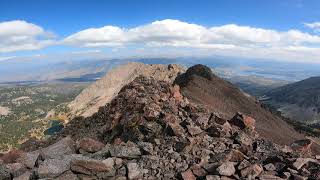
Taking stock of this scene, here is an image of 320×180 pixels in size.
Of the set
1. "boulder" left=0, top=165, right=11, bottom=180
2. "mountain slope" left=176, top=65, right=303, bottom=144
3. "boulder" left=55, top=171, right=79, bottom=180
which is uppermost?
"boulder" left=55, top=171, right=79, bottom=180

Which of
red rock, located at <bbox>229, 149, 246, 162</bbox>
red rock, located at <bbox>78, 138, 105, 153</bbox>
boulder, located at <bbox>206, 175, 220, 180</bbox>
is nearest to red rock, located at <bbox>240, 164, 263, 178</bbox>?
boulder, located at <bbox>206, 175, 220, 180</bbox>

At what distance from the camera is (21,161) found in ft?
104

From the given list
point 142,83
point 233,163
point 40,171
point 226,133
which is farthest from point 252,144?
point 142,83

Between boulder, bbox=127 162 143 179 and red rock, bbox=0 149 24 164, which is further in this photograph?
red rock, bbox=0 149 24 164

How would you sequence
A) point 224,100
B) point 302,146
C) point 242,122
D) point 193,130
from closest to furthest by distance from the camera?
point 193,130 → point 302,146 → point 242,122 → point 224,100

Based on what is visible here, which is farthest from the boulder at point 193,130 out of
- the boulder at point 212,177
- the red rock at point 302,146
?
the red rock at point 302,146

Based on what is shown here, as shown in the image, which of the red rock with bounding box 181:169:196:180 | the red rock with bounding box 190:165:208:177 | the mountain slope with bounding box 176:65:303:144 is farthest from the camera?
the mountain slope with bounding box 176:65:303:144

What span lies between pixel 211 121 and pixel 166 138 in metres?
7.54

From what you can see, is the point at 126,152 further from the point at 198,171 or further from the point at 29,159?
the point at 29,159

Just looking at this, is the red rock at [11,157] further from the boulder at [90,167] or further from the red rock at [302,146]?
the red rock at [302,146]

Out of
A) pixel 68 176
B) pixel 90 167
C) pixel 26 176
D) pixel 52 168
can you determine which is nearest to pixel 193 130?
pixel 90 167

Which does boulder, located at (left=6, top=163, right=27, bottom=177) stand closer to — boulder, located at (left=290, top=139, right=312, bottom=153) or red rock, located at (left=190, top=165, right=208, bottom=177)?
red rock, located at (left=190, top=165, right=208, bottom=177)

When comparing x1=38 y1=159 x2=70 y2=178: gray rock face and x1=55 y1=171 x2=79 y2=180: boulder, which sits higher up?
x1=38 y1=159 x2=70 y2=178: gray rock face

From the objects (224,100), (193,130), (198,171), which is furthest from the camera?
(224,100)
